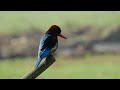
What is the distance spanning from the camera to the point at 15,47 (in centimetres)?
345
